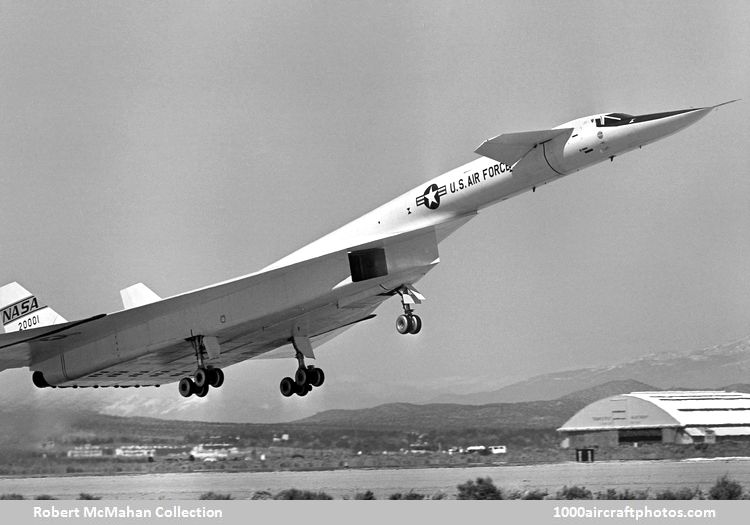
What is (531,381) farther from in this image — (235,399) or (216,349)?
(216,349)

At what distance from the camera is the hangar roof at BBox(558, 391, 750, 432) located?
2298 cm

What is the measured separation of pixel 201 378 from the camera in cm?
2059

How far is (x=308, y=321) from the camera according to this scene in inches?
831

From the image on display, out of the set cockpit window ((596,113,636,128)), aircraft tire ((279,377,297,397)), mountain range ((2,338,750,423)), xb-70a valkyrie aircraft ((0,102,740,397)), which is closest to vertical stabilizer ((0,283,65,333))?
xb-70a valkyrie aircraft ((0,102,740,397))

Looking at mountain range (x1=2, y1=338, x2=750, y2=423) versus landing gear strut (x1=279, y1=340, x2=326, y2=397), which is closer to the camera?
landing gear strut (x1=279, y1=340, x2=326, y2=397)

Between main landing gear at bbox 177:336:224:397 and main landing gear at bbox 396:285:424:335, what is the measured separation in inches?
144

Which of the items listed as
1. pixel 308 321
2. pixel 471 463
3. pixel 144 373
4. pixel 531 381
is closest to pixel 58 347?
pixel 144 373

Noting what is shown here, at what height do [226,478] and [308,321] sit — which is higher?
[308,321]

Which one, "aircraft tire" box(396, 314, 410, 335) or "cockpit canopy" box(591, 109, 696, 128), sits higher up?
"cockpit canopy" box(591, 109, 696, 128)

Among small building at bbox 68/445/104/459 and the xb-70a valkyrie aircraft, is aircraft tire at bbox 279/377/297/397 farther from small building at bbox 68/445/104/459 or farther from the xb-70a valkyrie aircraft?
small building at bbox 68/445/104/459

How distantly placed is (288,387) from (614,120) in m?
8.51

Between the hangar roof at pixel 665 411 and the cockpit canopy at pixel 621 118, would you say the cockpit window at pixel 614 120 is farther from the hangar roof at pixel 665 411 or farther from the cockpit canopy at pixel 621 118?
the hangar roof at pixel 665 411

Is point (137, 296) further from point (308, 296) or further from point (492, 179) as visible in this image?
point (492, 179)
